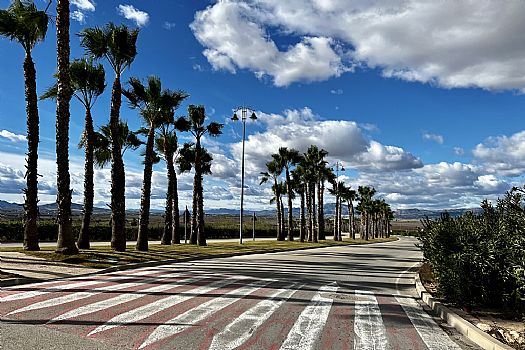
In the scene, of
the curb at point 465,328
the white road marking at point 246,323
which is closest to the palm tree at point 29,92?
the white road marking at point 246,323

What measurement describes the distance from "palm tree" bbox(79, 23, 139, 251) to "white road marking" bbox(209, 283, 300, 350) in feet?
47.3

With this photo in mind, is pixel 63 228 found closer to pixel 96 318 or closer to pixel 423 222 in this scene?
pixel 96 318

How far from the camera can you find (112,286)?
1161cm

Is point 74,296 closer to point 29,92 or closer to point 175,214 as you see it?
point 29,92

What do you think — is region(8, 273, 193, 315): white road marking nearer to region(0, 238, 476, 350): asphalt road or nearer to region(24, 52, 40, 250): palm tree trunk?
region(0, 238, 476, 350): asphalt road

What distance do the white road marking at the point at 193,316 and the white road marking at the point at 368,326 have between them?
272cm

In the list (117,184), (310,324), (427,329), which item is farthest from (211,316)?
(117,184)

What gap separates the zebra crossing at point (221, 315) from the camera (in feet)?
22.0

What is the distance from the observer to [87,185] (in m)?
24.5

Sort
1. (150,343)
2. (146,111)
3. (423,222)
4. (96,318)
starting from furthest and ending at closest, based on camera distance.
Answer: 1. (146,111)
2. (423,222)
3. (96,318)
4. (150,343)

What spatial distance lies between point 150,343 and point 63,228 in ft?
44.5

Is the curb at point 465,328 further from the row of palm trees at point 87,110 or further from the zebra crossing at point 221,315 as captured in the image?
the row of palm trees at point 87,110

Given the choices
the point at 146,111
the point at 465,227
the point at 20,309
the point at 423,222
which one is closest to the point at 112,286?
the point at 20,309

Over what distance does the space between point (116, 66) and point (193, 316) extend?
1801 cm
